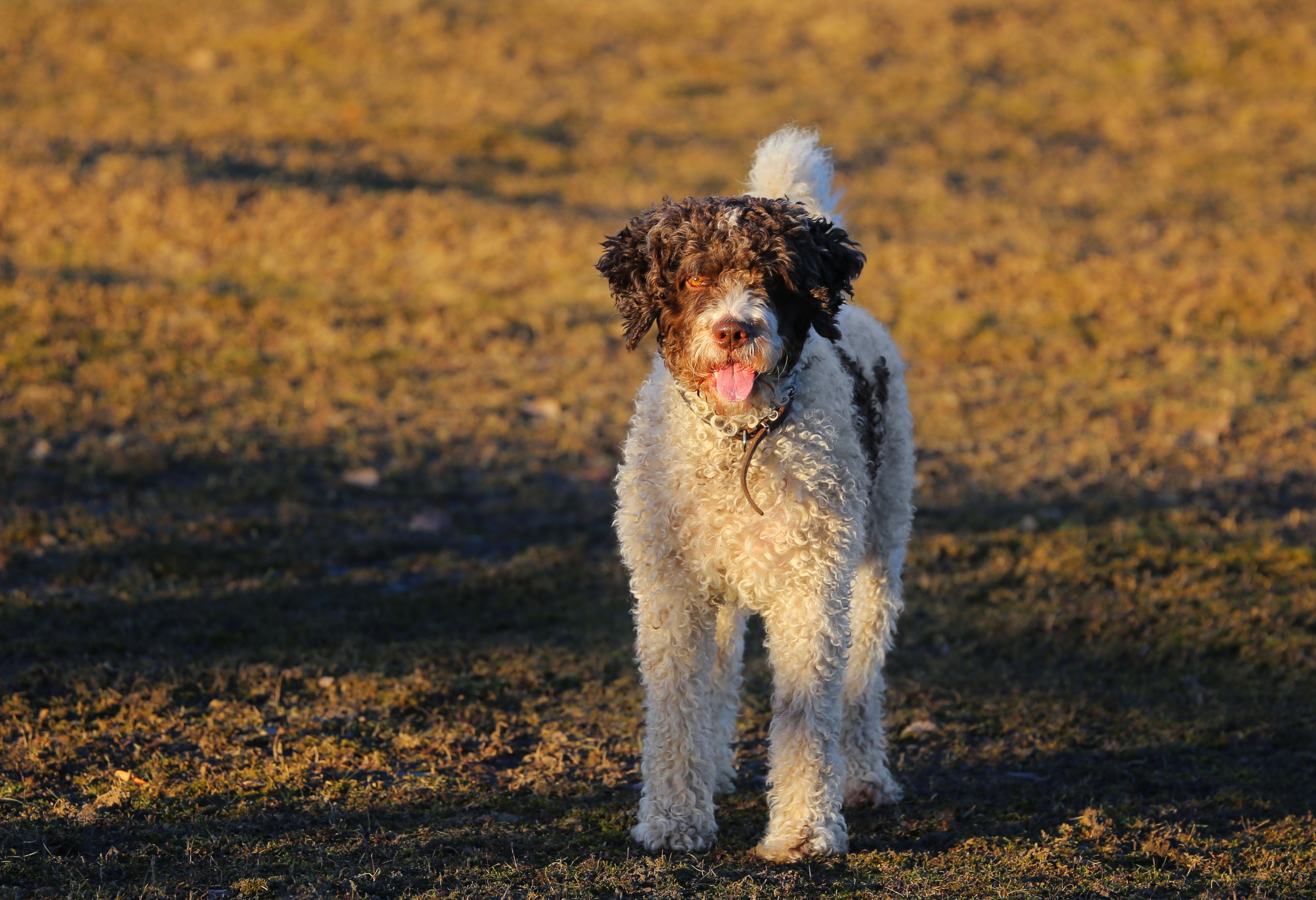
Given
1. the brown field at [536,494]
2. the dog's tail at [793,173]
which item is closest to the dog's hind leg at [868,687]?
the brown field at [536,494]

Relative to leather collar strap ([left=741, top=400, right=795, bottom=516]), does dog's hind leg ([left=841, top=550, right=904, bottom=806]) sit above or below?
below

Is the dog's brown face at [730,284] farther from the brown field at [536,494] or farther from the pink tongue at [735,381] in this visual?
the brown field at [536,494]

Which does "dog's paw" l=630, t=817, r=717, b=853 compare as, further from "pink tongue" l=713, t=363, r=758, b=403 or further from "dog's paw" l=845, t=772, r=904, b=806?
"pink tongue" l=713, t=363, r=758, b=403

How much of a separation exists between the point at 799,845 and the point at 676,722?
2.45ft

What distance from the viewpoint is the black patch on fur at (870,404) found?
233 inches

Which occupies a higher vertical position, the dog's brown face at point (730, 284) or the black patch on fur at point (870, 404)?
the dog's brown face at point (730, 284)

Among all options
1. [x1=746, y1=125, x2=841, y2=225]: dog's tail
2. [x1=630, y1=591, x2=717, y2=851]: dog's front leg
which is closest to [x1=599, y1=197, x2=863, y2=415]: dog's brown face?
[x1=746, y1=125, x2=841, y2=225]: dog's tail

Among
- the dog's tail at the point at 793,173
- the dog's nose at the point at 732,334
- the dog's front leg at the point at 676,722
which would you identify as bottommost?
the dog's front leg at the point at 676,722

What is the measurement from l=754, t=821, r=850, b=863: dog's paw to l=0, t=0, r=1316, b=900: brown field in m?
0.06

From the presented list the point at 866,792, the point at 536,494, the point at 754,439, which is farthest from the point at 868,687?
the point at 536,494

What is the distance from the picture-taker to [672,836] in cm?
564

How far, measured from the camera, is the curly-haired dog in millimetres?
5086

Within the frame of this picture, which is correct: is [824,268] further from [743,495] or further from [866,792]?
[866,792]

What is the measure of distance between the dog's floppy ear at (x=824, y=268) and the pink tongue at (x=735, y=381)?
411 mm
